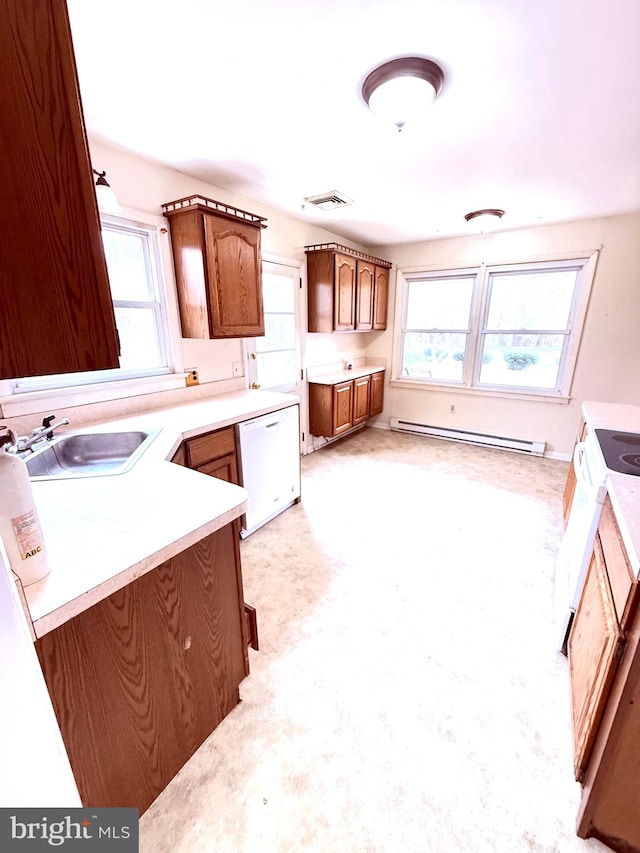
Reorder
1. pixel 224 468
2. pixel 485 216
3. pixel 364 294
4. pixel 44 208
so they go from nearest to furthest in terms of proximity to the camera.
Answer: pixel 44 208, pixel 224 468, pixel 485 216, pixel 364 294

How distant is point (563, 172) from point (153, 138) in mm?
2585

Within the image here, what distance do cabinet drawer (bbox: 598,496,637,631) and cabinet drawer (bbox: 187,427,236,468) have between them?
6.08ft

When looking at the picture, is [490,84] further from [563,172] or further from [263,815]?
[263,815]

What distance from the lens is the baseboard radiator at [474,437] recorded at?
405 cm

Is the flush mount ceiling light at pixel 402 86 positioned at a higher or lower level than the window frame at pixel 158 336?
higher

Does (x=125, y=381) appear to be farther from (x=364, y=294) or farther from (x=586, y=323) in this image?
(x=586, y=323)

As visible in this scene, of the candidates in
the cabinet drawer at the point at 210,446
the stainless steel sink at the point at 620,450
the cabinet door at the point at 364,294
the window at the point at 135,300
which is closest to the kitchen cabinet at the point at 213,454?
the cabinet drawer at the point at 210,446

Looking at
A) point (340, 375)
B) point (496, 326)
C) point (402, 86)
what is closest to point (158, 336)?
point (402, 86)

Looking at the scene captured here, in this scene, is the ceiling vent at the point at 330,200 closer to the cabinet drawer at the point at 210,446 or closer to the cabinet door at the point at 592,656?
the cabinet drawer at the point at 210,446

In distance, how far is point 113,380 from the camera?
220 cm

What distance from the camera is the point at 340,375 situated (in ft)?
14.0

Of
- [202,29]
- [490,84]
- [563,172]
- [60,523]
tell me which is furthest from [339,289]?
[60,523]

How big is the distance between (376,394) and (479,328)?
58.3 inches

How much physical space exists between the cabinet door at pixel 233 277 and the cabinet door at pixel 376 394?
91.5 inches
